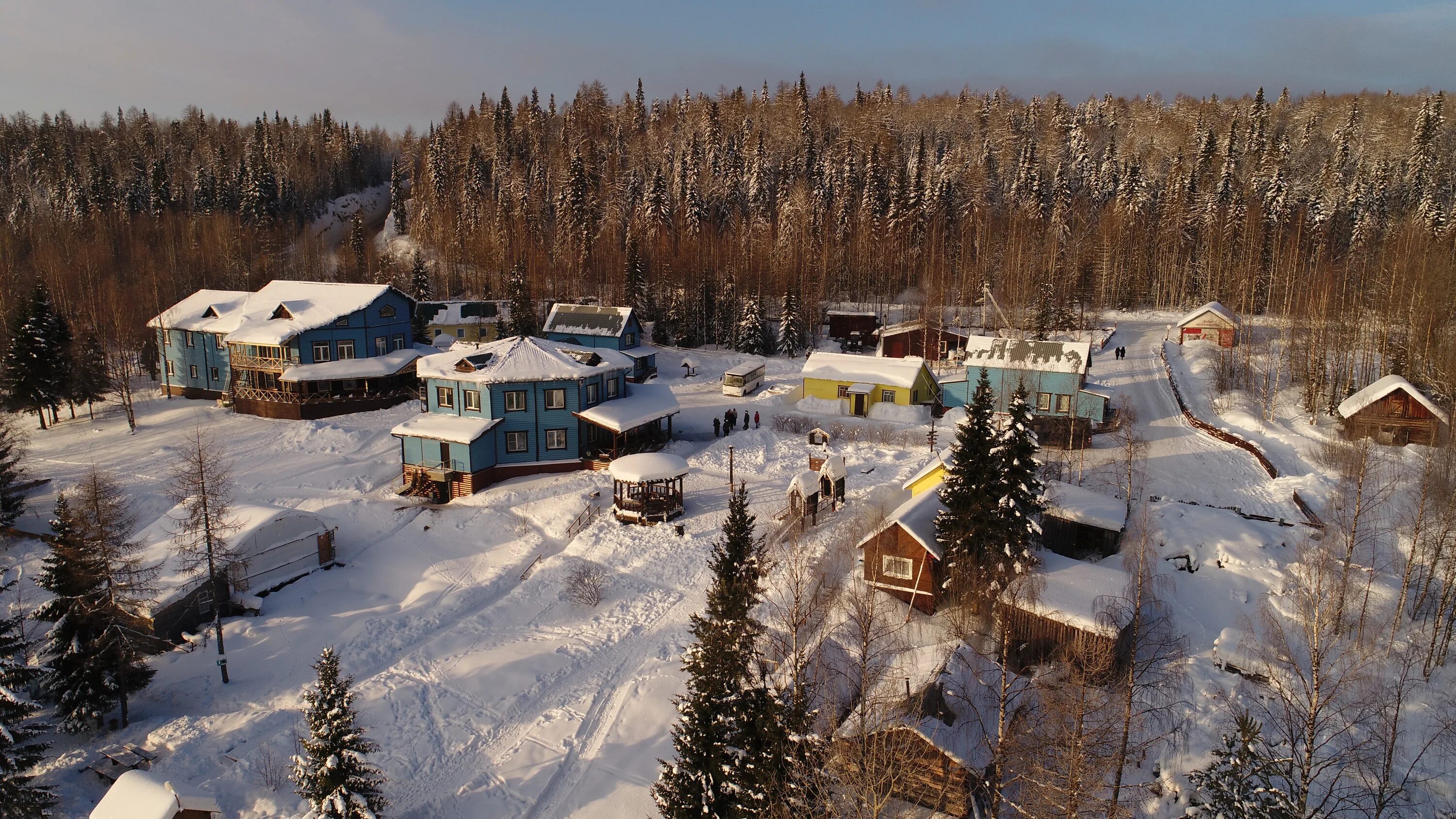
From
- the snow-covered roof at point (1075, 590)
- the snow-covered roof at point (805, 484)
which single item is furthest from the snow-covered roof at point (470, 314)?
Answer: the snow-covered roof at point (1075, 590)

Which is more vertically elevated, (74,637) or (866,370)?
(866,370)

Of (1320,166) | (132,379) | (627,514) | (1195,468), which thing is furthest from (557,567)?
(1320,166)

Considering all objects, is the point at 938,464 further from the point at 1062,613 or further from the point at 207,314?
the point at 207,314

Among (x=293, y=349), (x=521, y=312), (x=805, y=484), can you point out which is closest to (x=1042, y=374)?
(x=805, y=484)

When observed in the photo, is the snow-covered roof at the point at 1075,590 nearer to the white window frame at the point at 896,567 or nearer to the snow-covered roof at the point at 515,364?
the white window frame at the point at 896,567

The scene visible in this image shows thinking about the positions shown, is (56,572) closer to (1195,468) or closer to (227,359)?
(227,359)

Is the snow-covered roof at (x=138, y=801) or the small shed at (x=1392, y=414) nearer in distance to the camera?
the snow-covered roof at (x=138, y=801)

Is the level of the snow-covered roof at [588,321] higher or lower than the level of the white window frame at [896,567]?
higher

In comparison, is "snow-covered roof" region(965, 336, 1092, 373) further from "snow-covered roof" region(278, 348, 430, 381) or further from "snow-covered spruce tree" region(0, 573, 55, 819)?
"snow-covered spruce tree" region(0, 573, 55, 819)
